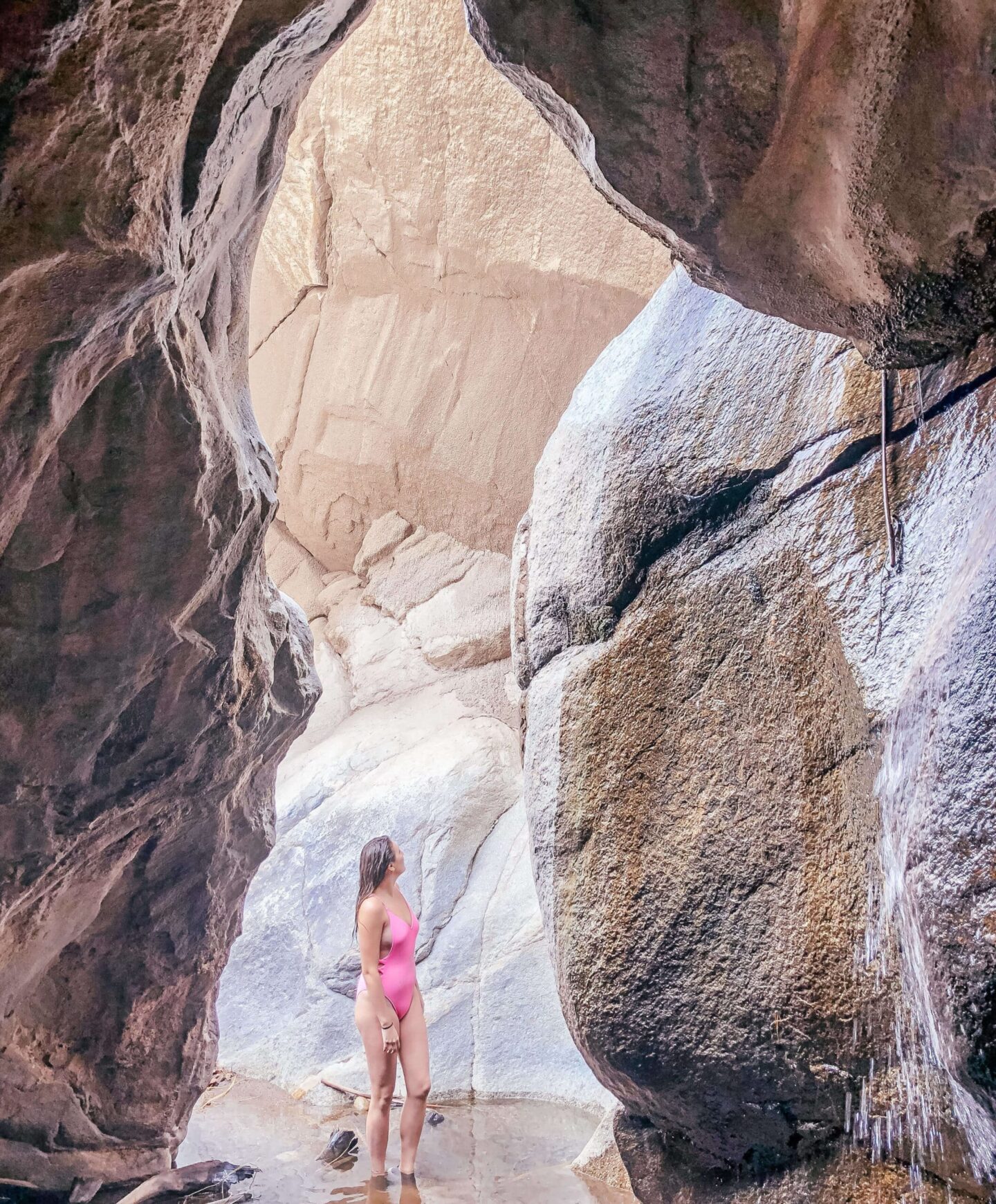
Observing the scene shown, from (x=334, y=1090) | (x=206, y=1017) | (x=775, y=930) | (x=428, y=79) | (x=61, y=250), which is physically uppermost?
(x=428, y=79)

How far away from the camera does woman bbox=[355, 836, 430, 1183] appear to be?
16.5 ft

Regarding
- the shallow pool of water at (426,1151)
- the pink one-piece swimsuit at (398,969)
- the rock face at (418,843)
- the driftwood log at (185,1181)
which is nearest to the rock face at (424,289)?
the rock face at (418,843)

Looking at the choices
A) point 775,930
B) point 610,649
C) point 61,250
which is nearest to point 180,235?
point 61,250

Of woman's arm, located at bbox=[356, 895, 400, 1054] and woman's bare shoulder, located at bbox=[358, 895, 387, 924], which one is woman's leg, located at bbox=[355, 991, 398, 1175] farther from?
woman's bare shoulder, located at bbox=[358, 895, 387, 924]

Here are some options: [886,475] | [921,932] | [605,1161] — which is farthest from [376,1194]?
[886,475]

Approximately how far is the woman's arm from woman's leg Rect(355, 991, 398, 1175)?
0.03m

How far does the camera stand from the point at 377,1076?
5.05 m

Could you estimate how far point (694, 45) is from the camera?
273 cm

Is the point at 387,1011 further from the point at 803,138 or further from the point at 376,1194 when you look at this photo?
the point at 803,138

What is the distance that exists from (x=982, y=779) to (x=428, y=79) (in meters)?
8.47

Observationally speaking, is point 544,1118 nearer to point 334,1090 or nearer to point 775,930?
point 334,1090

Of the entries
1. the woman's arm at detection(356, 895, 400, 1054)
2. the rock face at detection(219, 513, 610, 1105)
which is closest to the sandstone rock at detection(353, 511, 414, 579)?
the rock face at detection(219, 513, 610, 1105)

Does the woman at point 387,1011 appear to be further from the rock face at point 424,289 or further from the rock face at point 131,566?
the rock face at point 424,289

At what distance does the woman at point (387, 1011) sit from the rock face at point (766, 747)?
1.08m
